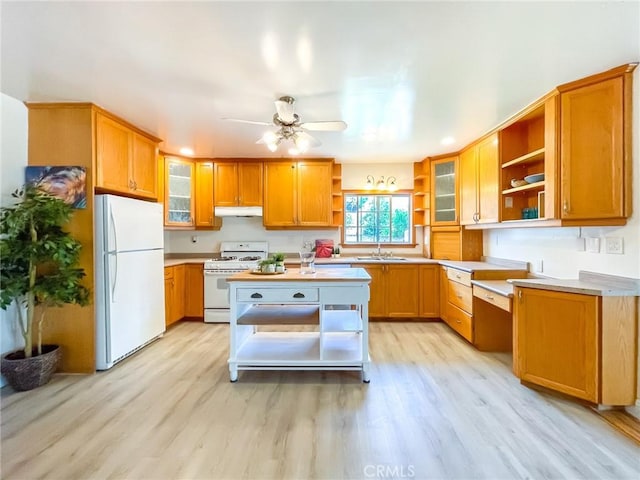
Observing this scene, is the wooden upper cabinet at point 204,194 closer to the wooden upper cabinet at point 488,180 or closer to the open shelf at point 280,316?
the open shelf at point 280,316

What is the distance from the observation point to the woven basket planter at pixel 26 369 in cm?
240

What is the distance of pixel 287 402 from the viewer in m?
2.29

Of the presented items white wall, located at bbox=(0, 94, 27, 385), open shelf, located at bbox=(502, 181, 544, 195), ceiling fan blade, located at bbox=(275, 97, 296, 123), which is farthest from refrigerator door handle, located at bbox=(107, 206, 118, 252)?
open shelf, located at bbox=(502, 181, 544, 195)

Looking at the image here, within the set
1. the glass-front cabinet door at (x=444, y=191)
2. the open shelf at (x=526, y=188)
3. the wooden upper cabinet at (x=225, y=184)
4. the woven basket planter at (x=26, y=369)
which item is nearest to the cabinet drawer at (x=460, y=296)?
the glass-front cabinet door at (x=444, y=191)

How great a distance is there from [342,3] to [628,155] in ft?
7.39

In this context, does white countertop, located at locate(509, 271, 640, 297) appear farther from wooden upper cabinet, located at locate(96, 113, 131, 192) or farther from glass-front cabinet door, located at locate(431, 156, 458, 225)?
wooden upper cabinet, located at locate(96, 113, 131, 192)

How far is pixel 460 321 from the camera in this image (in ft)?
11.9

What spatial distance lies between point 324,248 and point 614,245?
3.38m

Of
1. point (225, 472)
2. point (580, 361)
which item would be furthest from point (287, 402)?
point (580, 361)

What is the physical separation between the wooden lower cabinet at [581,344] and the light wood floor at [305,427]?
0.18 meters

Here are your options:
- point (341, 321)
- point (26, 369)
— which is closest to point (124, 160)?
point (26, 369)

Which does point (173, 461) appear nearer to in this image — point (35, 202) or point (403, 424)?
point (403, 424)

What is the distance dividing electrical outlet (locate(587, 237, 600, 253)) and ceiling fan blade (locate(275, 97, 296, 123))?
260cm

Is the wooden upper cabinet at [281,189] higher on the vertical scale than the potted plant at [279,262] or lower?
higher
